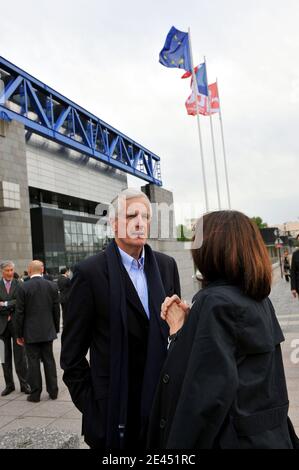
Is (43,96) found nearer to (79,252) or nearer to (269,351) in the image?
(79,252)

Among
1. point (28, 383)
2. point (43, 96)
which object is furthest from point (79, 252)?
point (28, 383)

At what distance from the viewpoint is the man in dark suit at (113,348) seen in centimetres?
224

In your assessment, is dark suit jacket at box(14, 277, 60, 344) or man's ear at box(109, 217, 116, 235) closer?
man's ear at box(109, 217, 116, 235)

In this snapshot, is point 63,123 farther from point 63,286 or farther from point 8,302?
point 8,302

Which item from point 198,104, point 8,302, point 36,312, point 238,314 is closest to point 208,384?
→ point 238,314

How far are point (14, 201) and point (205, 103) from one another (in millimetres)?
11969

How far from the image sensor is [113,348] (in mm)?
2266

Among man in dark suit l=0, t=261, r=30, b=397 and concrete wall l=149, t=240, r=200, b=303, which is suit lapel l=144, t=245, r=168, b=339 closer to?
man in dark suit l=0, t=261, r=30, b=397

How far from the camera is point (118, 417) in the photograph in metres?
2.21

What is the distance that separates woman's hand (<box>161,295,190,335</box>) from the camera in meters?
2.03

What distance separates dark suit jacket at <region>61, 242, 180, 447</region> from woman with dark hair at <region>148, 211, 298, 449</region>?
492 mm

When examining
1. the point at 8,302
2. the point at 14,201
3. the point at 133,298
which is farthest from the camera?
the point at 14,201

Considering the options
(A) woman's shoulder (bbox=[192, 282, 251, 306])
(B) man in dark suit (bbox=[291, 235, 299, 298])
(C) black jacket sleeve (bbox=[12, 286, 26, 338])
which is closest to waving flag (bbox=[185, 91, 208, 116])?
(B) man in dark suit (bbox=[291, 235, 299, 298])
